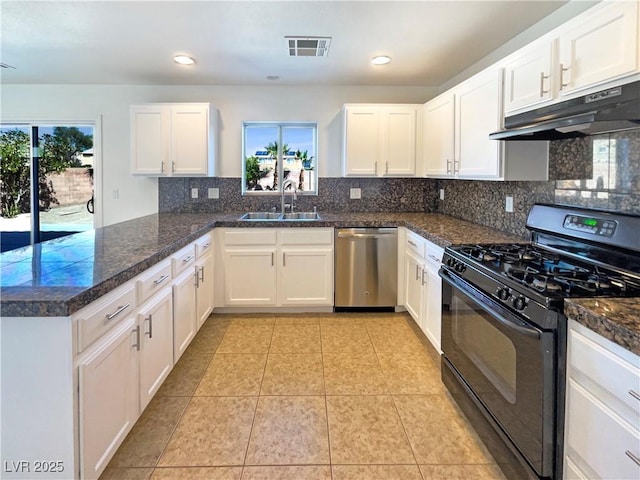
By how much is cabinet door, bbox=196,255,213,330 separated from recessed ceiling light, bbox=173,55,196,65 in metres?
1.67

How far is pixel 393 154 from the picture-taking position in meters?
4.05

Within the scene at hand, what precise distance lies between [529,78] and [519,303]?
132 centimetres

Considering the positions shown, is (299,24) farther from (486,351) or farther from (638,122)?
(486,351)

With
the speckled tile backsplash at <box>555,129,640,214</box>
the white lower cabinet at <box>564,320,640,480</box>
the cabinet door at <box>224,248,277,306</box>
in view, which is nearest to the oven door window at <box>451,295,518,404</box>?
the white lower cabinet at <box>564,320,640,480</box>

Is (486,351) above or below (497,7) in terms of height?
below

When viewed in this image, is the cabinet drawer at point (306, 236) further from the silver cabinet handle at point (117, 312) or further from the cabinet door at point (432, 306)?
the silver cabinet handle at point (117, 312)

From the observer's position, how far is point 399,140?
404 centimetres

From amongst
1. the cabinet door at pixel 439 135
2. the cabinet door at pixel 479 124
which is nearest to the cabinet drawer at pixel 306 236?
the cabinet door at pixel 439 135

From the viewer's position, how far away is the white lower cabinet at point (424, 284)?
281 centimetres

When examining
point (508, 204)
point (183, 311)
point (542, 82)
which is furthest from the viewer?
point (508, 204)

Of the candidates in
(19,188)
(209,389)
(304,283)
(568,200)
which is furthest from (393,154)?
(19,188)

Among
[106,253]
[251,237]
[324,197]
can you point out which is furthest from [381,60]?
[106,253]

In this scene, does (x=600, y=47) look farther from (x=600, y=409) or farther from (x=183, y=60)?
(x=183, y=60)

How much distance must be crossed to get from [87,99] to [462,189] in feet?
13.3
